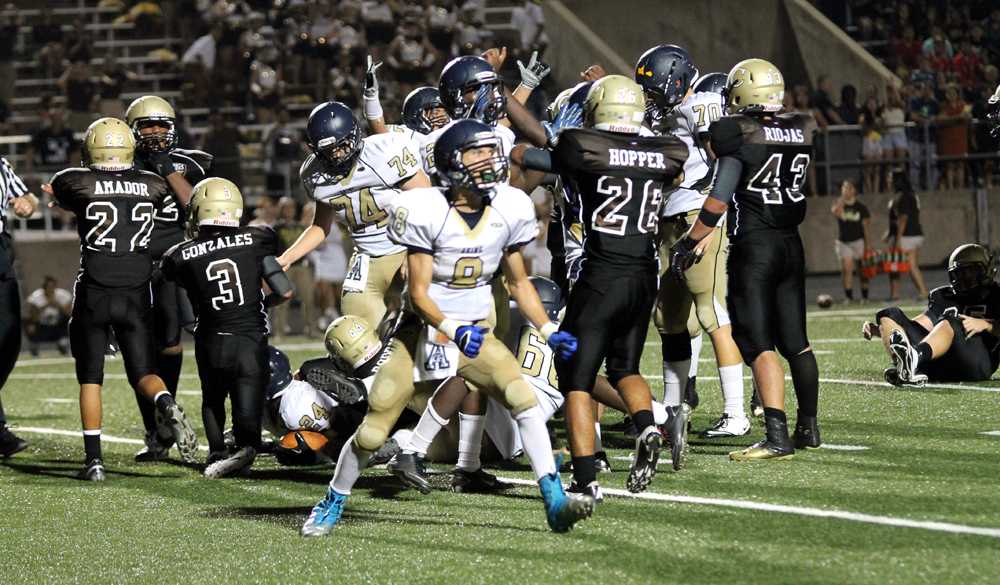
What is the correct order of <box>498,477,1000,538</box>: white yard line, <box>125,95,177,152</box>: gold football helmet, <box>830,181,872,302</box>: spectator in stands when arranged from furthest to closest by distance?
<box>830,181,872,302</box>: spectator in stands
<box>125,95,177,152</box>: gold football helmet
<box>498,477,1000,538</box>: white yard line

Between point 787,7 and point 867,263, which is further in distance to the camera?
point 787,7

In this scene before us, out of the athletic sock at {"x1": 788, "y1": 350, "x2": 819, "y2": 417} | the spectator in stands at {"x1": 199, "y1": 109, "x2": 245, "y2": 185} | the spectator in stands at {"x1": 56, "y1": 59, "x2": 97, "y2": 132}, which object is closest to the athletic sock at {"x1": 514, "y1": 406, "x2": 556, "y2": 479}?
the athletic sock at {"x1": 788, "y1": 350, "x2": 819, "y2": 417}

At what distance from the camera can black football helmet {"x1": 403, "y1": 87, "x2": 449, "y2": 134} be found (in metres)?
8.99

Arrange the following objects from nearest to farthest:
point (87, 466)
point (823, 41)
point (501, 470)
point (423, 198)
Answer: point (423, 198) → point (501, 470) → point (87, 466) → point (823, 41)

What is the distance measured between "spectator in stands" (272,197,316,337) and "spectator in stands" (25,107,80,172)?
3.30 metres

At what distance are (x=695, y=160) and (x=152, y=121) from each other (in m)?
3.08

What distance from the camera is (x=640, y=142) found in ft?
21.8

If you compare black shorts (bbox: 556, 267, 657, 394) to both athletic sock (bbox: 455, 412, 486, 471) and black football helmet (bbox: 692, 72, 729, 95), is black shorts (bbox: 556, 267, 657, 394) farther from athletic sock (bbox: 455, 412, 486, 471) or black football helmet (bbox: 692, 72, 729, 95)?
black football helmet (bbox: 692, 72, 729, 95)

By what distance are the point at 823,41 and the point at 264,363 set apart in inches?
675

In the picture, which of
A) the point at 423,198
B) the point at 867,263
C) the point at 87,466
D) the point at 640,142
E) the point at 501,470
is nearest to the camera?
the point at 423,198

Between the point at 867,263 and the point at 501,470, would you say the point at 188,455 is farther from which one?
the point at 867,263

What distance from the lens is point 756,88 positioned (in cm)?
756

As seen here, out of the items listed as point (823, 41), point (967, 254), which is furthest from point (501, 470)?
point (823, 41)

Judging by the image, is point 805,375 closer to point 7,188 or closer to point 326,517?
point 326,517
